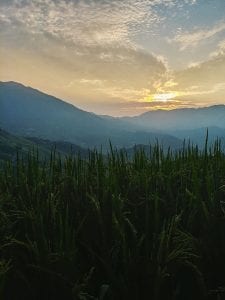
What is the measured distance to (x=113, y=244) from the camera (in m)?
3.12

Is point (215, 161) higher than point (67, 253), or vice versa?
point (215, 161)

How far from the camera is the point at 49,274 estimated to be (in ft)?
9.24

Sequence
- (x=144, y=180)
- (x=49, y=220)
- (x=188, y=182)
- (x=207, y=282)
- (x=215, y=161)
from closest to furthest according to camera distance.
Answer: (x=207, y=282) < (x=49, y=220) < (x=144, y=180) < (x=188, y=182) < (x=215, y=161)

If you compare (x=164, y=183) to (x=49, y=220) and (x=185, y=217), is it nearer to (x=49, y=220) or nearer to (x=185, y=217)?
(x=185, y=217)

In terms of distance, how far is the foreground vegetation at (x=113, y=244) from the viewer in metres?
2.73

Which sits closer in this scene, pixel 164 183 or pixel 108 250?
pixel 108 250

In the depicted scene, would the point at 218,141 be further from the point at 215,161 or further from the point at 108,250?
the point at 108,250

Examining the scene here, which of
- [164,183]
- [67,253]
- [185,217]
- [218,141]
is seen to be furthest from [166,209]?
[218,141]

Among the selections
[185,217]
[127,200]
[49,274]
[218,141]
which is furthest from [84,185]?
[218,141]

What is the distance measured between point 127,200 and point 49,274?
126 centimetres

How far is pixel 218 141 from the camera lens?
5.30 metres

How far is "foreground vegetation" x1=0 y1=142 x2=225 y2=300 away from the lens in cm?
273

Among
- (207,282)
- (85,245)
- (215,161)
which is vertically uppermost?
(215,161)

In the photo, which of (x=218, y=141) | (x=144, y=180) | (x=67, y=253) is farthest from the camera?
(x=218, y=141)
